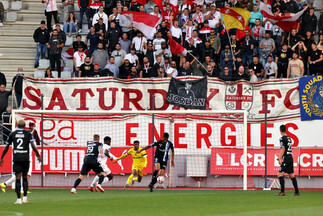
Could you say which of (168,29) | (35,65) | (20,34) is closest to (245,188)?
(168,29)

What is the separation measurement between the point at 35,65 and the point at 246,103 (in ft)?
31.1

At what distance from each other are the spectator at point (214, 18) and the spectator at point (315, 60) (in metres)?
4.36

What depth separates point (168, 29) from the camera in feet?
107

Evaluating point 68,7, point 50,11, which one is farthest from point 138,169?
point 68,7

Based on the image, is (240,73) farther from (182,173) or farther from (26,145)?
(26,145)

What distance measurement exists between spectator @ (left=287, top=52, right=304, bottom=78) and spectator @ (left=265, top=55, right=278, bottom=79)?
615 millimetres

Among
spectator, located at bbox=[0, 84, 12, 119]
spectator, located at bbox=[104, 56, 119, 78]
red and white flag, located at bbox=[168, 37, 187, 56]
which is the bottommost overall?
spectator, located at bbox=[0, 84, 12, 119]

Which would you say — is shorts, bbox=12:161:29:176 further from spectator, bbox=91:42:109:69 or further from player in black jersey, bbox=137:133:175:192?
spectator, bbox=91:42:109:69

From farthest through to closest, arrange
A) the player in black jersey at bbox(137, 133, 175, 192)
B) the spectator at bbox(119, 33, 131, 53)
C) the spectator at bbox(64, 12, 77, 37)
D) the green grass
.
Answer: the spectator at bbox(64, 12, 77, 37)
the spectator at bbox(119, 33, 131, 53)
the player in black jersey at bbox(137, 133, 175, 192)
the green grass

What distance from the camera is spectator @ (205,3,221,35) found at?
33344 millimetres

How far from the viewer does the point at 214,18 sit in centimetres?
3353

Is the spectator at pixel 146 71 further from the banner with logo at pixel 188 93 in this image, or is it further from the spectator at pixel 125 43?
the spectator at pixel 125 43

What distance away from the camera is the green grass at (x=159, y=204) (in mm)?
17797

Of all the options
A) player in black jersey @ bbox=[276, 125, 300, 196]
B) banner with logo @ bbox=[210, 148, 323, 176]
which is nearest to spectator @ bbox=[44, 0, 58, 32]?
banner with logo @ bbox=[210, 148, 323, 176]
